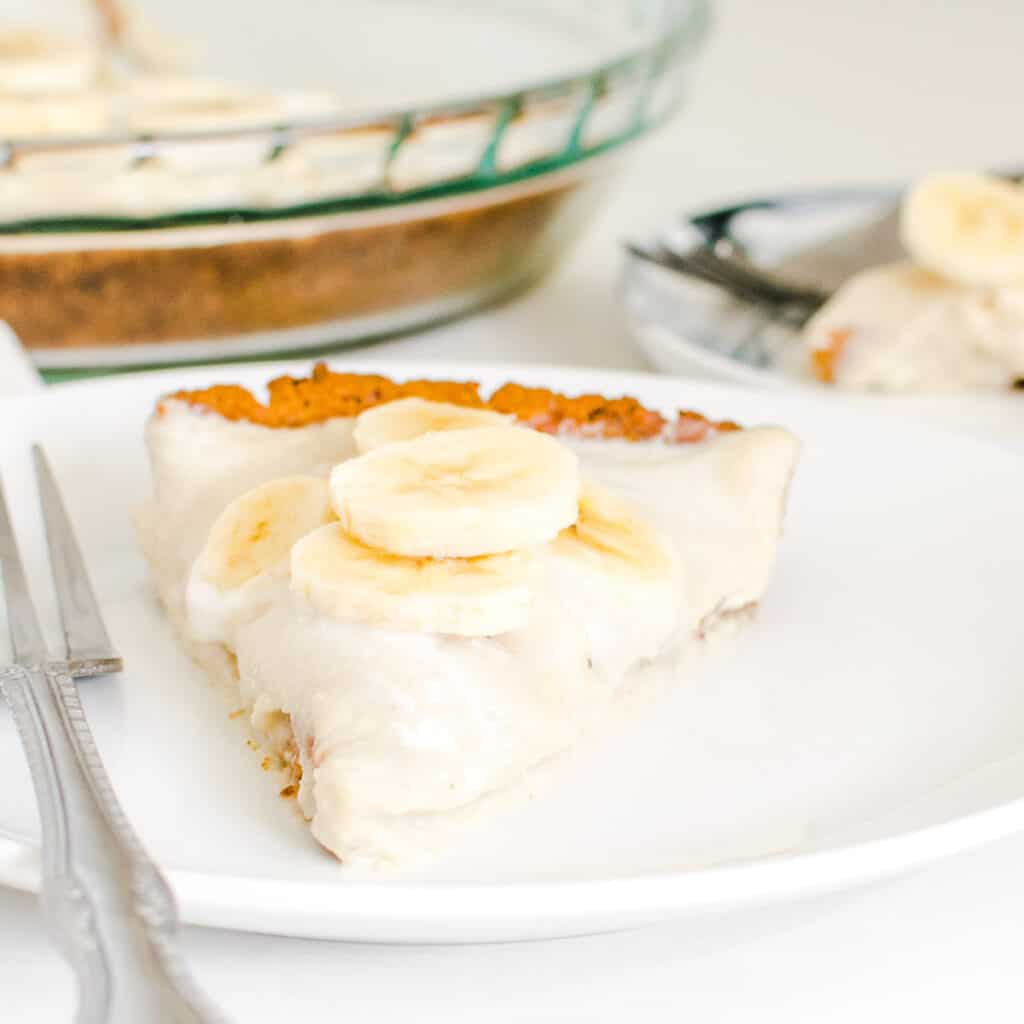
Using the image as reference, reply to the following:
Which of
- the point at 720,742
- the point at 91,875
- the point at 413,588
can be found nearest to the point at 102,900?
the point at 91,875

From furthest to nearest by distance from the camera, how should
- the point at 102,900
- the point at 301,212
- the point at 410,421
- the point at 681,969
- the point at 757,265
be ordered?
1. the point at 757,265
2. the point at 301,212
3. the point at 410,421
4. the point at 681,969
5. the point at 102,900

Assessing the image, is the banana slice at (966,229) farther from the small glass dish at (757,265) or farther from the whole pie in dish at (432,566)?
the whole pie in dish at (432,566)

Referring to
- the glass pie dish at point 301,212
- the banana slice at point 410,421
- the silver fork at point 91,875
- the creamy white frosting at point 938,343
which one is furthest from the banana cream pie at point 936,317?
the silver fork at point 91,875

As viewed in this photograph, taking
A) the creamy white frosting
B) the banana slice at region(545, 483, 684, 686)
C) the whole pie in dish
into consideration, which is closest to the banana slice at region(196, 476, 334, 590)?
the whole pie in dish

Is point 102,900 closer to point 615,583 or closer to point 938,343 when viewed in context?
point 615,583

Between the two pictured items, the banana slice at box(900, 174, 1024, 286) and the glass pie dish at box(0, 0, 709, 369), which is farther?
the banana slice at box(900, 174, 1024, 286)

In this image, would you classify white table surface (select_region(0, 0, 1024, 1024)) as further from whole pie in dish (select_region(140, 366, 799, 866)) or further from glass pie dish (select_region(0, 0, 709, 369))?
glass pie dish (select_region(0, 0, 709, 369))
